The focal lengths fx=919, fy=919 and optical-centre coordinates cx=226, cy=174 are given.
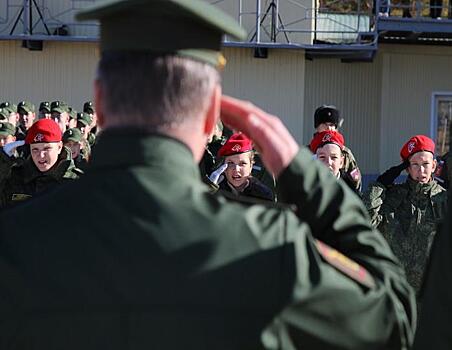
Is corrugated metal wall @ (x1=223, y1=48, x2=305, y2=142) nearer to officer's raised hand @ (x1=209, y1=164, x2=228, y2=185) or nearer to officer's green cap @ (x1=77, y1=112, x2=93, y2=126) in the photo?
officer's green cap @ (x1=77, y1=112, x2=93, y2=126)

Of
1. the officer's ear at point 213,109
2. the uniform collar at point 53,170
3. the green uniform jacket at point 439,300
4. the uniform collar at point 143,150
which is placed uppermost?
the officer's ear at point 213,109

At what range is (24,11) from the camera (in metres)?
18.2

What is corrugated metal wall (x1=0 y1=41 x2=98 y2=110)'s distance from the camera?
18.6 m

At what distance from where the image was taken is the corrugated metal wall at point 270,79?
18516 mm

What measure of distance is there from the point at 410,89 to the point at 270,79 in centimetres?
339

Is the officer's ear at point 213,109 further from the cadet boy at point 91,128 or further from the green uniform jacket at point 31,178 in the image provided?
the cadet boy at point 91,128

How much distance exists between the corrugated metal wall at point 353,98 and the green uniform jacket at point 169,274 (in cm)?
1742

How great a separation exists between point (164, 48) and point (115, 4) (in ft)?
0.44

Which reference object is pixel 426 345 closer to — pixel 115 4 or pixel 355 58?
pixel 115 4

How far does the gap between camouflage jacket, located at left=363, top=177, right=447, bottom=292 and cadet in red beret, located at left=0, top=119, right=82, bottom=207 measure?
93.5 inches

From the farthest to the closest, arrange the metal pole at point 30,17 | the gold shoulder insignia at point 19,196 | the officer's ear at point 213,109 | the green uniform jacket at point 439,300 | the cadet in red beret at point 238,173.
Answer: the metal pole at point 30,17
the gold shoulder insignia at point 19,196
the cadet in red beret at point 238,173
the officer's ear at point 213,109
the green uniform jacket at point 439,300

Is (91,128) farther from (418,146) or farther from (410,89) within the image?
(410,89)

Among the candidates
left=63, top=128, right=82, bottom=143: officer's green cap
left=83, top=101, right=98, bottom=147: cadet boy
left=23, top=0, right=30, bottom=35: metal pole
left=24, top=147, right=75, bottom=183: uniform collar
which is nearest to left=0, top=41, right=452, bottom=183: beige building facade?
left=23, top=0, right=30, bottom=35: metal pole

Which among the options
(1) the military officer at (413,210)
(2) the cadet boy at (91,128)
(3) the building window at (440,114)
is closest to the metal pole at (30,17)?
(2) the cadet boy at (91,128)
